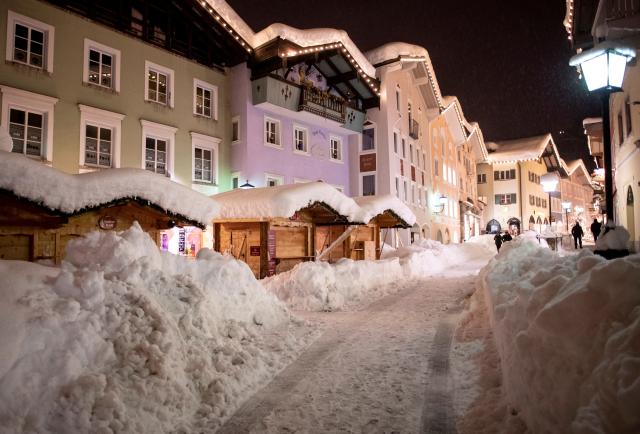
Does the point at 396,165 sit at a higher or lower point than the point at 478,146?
lower

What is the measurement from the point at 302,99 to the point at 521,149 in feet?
124

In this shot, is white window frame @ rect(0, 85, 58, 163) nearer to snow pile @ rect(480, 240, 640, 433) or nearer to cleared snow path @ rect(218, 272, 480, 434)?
cleared snow path @ rect(218, 272, 480, 434)

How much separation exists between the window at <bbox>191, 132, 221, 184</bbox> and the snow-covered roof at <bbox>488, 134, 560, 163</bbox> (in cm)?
4127

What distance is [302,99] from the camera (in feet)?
72.3

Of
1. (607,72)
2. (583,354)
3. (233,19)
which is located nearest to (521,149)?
(233,19)

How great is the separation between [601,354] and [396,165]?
26011mm

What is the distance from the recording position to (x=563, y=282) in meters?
3.80

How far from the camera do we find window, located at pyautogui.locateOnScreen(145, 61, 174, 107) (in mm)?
17736

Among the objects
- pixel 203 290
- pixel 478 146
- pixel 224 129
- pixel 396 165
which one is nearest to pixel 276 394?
pixel 203 290

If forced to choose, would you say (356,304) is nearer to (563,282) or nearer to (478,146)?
(563,282)

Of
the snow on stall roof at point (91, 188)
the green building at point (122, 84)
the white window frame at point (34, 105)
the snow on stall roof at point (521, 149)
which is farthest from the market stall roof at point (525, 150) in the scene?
the white window frame at point (34, 105)

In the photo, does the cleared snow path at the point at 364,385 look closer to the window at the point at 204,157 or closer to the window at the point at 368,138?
the window at the point at 204,157

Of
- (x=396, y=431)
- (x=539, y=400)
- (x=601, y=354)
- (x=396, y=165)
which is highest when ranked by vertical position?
(x=396, y=165)

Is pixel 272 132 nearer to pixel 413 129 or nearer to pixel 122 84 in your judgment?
pixel 122 84
